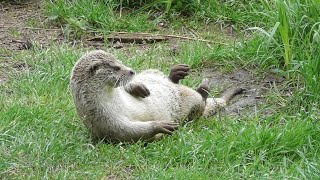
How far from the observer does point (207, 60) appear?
7699mm

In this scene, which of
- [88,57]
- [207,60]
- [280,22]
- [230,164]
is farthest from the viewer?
[207,60]

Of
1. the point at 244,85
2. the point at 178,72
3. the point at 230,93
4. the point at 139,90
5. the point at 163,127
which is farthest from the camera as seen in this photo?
the point at 244,85

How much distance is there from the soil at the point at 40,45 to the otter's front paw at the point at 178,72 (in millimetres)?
462

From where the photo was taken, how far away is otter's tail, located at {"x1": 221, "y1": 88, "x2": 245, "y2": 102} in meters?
6.99

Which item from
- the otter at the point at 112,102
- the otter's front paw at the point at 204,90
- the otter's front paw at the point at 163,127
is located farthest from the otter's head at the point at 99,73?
the otter's front paw at the point at 204,90

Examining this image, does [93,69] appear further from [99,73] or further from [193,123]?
[193,123]

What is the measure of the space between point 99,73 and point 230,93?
1453mm

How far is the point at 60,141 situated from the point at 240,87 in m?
1.96

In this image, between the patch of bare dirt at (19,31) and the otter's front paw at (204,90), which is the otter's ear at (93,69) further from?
the patch of bare dirt at (19,31)

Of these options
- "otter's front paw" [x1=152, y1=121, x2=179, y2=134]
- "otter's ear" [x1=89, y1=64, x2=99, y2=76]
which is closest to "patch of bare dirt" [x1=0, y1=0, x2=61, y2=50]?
"otter's ear" [x1=89, y1=64, x2=99, y2=76]

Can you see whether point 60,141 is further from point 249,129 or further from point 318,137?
point 318,137

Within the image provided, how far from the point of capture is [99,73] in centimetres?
605

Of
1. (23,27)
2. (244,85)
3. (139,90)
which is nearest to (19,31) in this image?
(23,27)

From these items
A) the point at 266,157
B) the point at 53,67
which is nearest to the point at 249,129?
the point at 266,157
